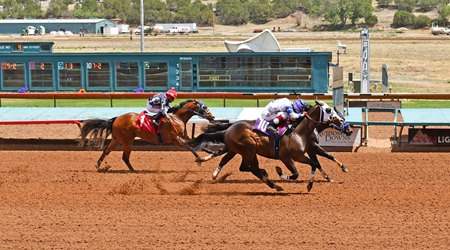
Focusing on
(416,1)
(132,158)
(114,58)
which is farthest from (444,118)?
(416,1)

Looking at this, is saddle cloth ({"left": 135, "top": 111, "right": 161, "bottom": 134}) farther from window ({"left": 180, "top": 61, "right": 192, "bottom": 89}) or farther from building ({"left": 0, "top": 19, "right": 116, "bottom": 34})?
building ({"left": 0, "top": 19, "right": 116, "bottom": 34})

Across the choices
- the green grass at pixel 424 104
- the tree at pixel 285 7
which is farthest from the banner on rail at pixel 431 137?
the tree at pixel 285 7

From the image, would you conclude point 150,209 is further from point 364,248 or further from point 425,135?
point 425,135

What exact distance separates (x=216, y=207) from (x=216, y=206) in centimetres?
9

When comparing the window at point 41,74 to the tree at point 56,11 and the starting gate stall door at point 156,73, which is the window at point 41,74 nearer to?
the starting gate stall door at point 156,73

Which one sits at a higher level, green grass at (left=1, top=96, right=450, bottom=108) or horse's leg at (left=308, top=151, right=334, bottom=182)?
horse's leg at (left=308, top=151, right=334, bottom=182)

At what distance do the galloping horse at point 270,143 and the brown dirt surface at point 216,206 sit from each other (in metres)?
0.45

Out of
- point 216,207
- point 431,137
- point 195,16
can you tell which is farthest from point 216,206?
point 195,16

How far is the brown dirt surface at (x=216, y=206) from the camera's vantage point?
1152cm

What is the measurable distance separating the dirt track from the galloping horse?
0.48 meters

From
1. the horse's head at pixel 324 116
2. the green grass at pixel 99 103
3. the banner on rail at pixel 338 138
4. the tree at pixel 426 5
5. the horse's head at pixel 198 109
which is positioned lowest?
the green grass at pixel 99 103

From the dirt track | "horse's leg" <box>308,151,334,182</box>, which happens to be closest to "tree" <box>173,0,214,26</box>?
the dirt track

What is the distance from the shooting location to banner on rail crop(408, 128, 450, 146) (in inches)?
840

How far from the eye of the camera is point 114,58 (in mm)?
→ 35000
